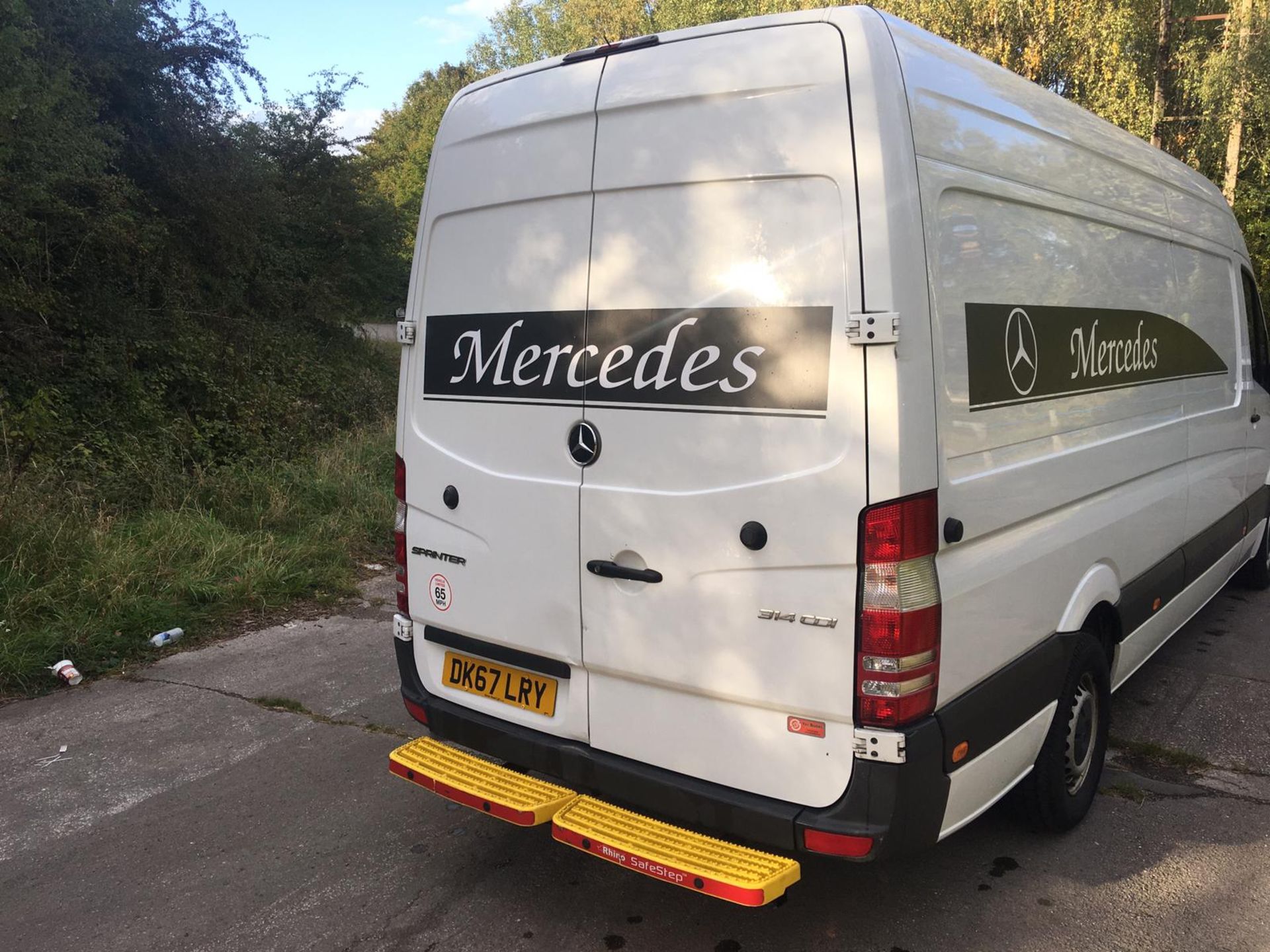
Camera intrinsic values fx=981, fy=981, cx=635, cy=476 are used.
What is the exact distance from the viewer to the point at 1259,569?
272 inches

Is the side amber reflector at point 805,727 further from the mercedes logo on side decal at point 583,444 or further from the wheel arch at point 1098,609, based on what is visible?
the wheel arch at point 1098,609

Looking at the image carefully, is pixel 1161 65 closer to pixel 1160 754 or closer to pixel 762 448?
pixel 1160 754

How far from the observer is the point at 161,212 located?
1356 centimetres

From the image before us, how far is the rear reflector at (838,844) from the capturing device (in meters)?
2.58

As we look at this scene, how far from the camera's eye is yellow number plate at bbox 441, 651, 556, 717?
3193 mm

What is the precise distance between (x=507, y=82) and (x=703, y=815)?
244 cm

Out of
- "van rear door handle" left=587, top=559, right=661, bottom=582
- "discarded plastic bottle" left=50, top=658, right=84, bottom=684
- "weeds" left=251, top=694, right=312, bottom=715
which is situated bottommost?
"weeds" left=251, top=694, right=312, bottom=715

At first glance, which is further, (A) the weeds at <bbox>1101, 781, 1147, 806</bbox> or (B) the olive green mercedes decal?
(A) the weeds at <bbox>1101, 781, 1147, 806</bbox>

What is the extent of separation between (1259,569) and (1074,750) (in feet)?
14.3

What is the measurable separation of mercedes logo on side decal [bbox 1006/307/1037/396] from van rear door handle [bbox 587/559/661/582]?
125 cm

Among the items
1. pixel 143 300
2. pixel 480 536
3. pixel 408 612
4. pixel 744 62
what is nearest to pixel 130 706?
pixel 408 612

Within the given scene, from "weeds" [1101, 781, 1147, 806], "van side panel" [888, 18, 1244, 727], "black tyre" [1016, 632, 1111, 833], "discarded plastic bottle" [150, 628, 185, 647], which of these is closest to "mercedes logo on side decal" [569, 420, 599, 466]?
"van side panel" [888, 18, 1244, 727]

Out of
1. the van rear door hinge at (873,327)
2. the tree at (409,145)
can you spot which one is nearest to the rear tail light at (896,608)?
the van rear door hinge at (873,327)

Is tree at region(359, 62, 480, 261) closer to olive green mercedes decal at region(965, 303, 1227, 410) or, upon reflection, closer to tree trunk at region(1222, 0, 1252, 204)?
tree trunk at region(1222, 0, 1252, 204)
